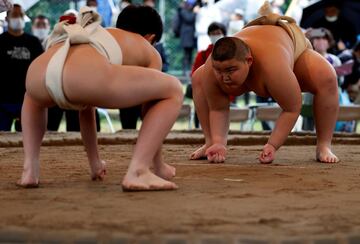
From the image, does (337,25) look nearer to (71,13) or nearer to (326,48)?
(326,48)

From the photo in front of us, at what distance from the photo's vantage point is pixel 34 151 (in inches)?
106

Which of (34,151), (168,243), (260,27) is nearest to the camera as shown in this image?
(168,243)

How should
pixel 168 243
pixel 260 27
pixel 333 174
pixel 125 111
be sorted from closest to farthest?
1. pixel 168 243
2. pixel 333 174
3. pixel 260 27
4. pixel 125 111

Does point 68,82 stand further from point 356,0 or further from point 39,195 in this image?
point 356,0

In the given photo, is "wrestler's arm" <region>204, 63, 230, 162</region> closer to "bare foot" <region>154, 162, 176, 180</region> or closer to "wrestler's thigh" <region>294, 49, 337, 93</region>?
"wrestler's thigh" <region>294, 49, 337, 93</region>

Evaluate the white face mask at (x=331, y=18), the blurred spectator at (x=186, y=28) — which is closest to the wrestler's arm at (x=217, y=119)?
the white face mask at (x=331, y=18)

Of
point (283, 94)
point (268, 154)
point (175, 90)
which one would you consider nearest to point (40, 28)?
point (268, 154)

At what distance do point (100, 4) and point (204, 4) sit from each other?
1225 mm

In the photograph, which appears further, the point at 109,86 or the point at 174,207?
the point at 109,86

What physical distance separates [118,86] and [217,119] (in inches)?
40.5

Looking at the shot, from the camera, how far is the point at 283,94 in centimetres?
326

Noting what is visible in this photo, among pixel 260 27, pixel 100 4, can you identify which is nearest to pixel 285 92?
pixel 260 27

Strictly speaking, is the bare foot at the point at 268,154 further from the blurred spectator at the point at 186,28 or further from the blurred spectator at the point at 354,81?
the blurred spectator at the point at 186,28

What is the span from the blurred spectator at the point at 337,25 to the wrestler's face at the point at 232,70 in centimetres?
409
